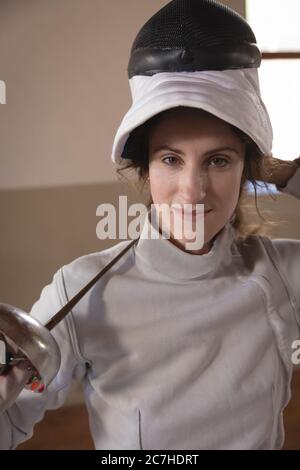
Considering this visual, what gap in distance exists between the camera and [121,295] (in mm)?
525

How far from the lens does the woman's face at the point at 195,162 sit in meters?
0.46

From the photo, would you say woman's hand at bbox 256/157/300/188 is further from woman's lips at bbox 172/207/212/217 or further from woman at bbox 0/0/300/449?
woman's lips at bbox 172/207/212/217

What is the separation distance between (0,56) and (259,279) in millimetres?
793

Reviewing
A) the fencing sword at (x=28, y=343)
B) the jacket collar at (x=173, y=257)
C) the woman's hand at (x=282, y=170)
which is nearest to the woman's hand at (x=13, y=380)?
the fencing sword at (x=28, y=343)

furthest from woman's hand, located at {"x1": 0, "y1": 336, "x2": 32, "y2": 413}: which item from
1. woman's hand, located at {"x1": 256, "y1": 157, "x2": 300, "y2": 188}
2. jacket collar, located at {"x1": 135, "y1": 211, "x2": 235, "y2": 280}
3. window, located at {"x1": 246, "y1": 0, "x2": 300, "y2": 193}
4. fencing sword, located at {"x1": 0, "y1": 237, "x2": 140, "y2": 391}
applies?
window, located at {"x1": 246, "y1": 0, "x2": 300, "y2": 193}

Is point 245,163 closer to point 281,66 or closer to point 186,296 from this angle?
point 186,296

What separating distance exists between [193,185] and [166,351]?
181 millimetres

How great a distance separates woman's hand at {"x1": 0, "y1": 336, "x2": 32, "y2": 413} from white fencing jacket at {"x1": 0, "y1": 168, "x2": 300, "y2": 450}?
94 mm

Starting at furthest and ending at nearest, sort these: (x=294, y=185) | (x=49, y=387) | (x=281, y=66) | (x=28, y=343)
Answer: (x=281, y=66), (x=294, y=185), (x=49, y=387), (x=28, y=343)

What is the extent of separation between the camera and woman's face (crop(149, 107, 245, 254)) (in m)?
0.46

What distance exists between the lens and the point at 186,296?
1.77ft

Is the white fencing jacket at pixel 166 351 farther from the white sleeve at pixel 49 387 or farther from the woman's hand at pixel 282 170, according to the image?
the woman's hand at pixel 282 170

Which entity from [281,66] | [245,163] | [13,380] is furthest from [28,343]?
[281,66]
